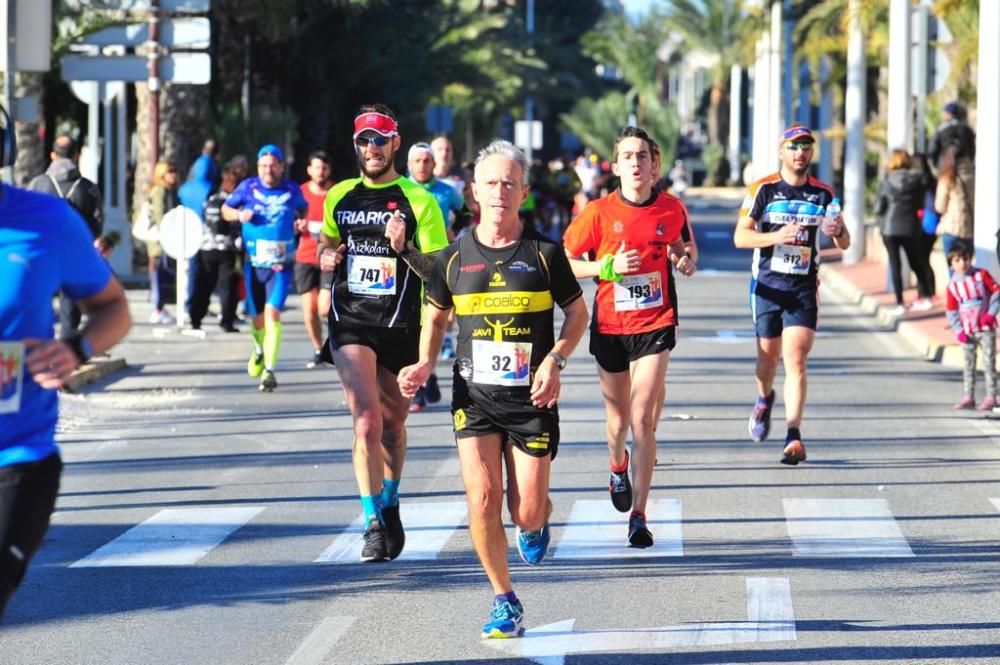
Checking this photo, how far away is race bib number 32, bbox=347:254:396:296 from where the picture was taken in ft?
31.2

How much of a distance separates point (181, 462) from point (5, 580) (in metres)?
7.56

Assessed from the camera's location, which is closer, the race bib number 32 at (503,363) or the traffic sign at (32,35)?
the race bib number 32 at (503,363)

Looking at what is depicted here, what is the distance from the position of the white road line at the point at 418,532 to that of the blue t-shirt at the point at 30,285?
4025mm

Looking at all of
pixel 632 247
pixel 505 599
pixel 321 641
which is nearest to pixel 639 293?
pixel 632 247

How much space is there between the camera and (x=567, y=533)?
10094mm

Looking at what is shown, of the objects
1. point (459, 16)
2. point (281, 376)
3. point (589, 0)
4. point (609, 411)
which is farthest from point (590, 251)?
point (589, 0)

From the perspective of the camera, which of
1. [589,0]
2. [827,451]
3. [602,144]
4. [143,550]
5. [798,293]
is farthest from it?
[589,0]

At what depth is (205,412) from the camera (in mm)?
15539

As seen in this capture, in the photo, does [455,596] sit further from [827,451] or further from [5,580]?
[827,451]

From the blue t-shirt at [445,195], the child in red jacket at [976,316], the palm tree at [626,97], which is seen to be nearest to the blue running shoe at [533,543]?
the blue t-shirt at [445,195]

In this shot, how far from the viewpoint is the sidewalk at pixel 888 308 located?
19.5m

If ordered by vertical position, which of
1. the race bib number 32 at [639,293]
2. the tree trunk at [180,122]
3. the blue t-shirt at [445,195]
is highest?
the tree trunk at [180,122]

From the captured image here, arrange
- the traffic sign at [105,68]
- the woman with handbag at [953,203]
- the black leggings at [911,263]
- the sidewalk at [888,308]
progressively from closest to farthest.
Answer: the sidewalk at [888,308]
the traffic sign at [105,68]
the woman with handbag at [953,203]
the black leggings at [911,263]

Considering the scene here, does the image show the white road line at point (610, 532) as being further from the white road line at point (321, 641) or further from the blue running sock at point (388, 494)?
the white road line at point (321, 641)
